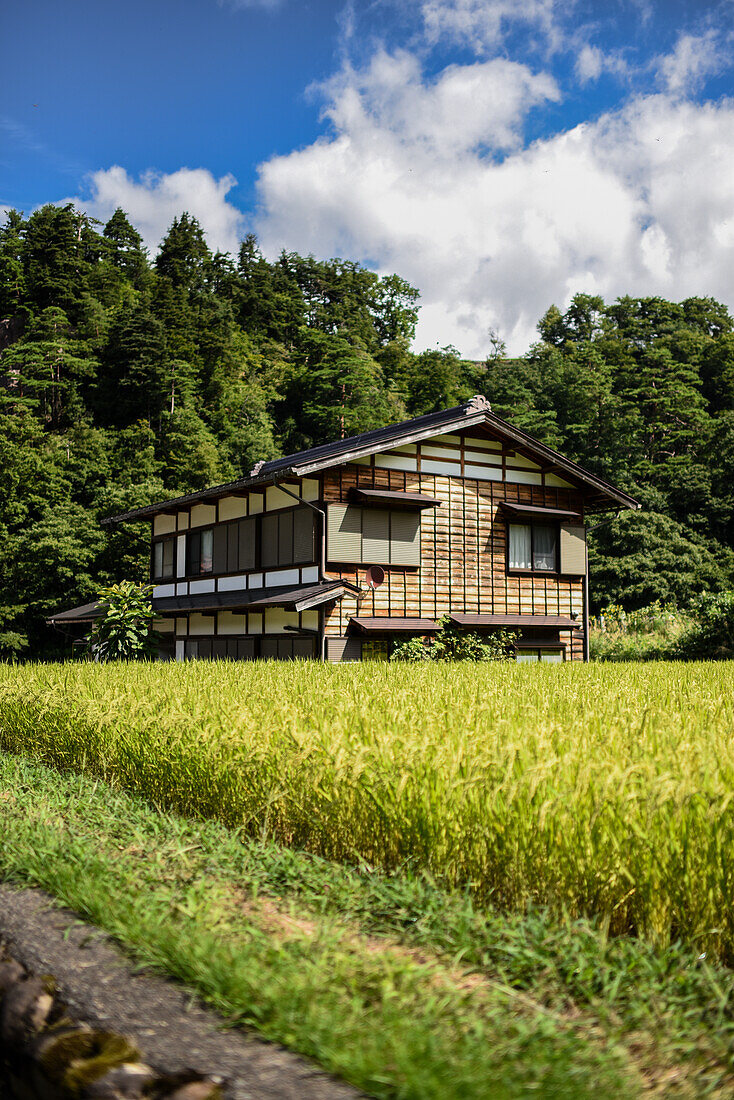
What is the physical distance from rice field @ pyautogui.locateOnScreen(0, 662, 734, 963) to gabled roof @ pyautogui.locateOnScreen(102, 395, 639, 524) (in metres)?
11.6

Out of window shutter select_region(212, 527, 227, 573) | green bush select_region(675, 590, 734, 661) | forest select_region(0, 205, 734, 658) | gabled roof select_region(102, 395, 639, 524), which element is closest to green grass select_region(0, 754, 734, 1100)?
gabled roof select_region(102, 395, 639, 524)

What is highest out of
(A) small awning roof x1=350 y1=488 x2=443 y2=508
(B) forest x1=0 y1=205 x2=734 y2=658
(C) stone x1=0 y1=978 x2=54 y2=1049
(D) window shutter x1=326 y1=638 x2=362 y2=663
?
(B) forest x1=0 y1=205 x2=734 y2=658

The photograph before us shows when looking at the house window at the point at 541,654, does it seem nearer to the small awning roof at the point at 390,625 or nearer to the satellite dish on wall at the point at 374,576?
the small awning roof at the point at 390,625

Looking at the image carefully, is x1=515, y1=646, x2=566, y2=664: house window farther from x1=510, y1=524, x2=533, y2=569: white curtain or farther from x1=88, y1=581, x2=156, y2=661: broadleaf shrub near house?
x1=88, y1=581, x2=156, y2=661: broadleaf shrub near house

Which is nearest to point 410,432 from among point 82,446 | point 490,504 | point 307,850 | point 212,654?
point 490,504

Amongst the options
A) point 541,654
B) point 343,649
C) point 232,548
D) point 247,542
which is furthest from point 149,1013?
point 541,654

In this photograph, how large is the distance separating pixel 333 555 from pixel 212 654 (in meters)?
6.25

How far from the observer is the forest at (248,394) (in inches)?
1452

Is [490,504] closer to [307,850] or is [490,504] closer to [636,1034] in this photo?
[307,850]

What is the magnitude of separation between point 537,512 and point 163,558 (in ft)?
40.6

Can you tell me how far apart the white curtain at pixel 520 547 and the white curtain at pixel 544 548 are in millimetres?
257

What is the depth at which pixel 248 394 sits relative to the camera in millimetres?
51438

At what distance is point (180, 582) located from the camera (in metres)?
25.6

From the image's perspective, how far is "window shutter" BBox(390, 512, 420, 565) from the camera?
66.7 feet
